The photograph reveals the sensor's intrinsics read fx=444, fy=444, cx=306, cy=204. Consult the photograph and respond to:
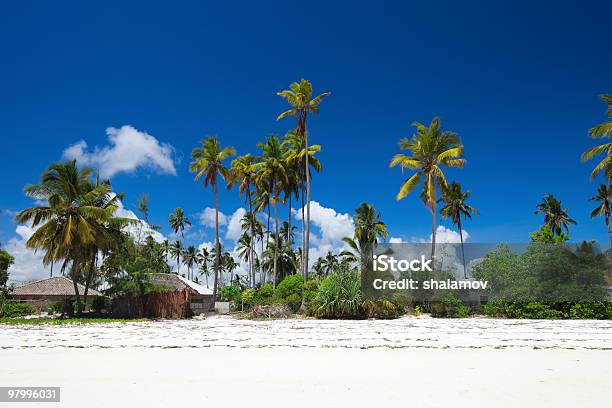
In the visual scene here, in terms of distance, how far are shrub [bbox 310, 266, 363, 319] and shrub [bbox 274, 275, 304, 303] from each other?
3.75 m

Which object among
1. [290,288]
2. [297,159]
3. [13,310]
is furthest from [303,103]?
[13,310]

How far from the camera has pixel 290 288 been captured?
89.3 feet

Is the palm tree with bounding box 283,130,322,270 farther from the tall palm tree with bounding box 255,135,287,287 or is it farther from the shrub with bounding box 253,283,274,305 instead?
the shrub with bounding box 253,283,274,305

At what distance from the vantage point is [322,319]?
2269cm

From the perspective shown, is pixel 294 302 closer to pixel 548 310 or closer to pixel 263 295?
pixel 263 295

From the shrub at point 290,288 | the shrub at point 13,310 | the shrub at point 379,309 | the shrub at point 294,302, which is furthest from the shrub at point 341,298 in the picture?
the shrub at point 13,310

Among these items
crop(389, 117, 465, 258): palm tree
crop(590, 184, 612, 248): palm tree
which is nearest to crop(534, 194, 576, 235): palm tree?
crop(590, 184, 612, 248): palm tree

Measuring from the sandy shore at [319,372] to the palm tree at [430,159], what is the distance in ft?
56.3

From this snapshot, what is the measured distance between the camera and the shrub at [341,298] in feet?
74.6

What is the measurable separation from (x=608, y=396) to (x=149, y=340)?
10.6m

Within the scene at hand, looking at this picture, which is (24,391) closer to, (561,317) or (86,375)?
(86,375)

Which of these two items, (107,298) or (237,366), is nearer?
(237,366)

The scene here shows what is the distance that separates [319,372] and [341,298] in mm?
16130

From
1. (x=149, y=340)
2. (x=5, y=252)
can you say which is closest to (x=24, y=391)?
(x=149, y=340)
